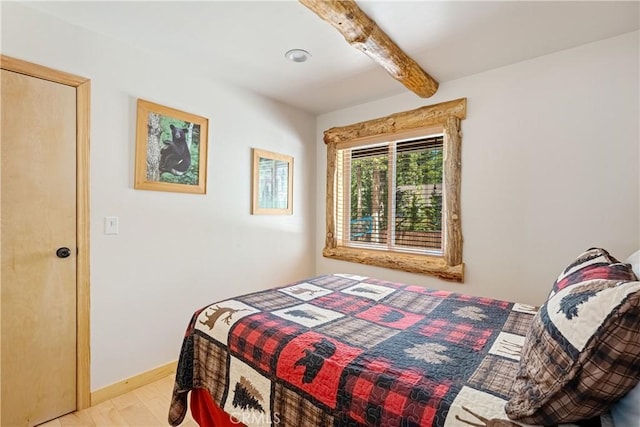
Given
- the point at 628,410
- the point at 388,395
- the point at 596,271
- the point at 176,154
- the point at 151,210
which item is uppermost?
the point at 176,154

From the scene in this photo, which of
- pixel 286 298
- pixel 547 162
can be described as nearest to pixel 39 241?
pixel 286 298

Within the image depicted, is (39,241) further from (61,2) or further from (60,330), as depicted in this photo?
(61,2)

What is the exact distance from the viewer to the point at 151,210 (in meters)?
2.24

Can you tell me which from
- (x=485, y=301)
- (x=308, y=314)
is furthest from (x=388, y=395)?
A: (x=485, y=301)

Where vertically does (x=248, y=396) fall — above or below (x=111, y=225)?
below

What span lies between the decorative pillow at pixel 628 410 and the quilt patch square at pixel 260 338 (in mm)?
1014

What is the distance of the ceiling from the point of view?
1710 millimetres

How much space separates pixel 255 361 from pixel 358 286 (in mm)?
1081

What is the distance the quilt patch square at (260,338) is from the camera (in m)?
1.24

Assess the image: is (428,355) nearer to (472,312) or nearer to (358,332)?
(358,332)

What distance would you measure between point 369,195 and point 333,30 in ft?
5.89

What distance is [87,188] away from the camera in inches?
75.6

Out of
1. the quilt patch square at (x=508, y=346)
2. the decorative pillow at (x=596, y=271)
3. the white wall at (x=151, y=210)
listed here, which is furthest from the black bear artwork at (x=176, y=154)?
the decorative pillow at (x=596, y=271)

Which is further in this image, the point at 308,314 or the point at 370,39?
the point at 370,39
